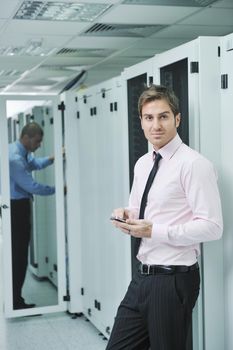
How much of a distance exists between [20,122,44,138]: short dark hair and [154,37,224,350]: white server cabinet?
1.95 metres

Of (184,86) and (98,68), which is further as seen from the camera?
(98,68)

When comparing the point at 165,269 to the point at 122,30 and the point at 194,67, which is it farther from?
the point at 122,30

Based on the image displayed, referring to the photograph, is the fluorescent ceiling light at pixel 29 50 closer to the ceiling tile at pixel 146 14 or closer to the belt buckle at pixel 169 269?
the ceiling tile at pixel 146 14

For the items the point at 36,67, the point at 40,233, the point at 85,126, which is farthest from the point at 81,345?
the point at 36,67

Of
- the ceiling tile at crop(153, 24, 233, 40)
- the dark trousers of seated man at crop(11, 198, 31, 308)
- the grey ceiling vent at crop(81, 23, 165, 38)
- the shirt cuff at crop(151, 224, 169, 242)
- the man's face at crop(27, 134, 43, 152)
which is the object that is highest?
the ceiling tile at crop(153, 24, 233, 40)

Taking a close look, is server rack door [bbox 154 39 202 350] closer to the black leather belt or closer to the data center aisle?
the black leather belt

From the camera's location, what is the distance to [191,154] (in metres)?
1.94

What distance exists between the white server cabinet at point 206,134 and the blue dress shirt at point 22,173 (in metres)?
1.98

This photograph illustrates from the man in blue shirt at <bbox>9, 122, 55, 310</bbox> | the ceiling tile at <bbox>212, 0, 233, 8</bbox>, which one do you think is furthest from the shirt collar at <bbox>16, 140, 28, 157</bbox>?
the ceiling tile at <bbox>212, 0, 233, 8</bbox>

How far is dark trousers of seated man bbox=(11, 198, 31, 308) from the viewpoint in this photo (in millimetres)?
3990

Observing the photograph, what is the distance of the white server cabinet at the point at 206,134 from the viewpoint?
214cm

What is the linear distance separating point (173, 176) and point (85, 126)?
6.37 ft

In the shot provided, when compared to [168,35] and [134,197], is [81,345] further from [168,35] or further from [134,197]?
[168,35]

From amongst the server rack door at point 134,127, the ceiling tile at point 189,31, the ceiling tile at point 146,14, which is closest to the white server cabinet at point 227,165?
the server rack door at point 134,127
